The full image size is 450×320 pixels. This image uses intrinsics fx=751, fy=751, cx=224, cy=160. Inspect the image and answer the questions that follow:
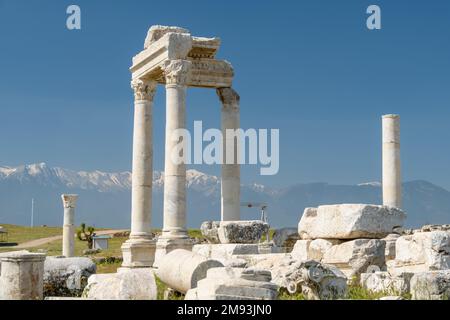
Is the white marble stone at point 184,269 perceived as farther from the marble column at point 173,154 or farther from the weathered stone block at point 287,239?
the marble column at point 173,154

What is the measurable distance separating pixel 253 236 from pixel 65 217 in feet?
76.4

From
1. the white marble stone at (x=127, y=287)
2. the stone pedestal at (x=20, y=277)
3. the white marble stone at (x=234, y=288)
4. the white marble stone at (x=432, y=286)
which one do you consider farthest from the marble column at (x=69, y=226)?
the white marble stone at (x=432, y=286)

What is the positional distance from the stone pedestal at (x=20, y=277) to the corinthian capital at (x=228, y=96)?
1825 cm

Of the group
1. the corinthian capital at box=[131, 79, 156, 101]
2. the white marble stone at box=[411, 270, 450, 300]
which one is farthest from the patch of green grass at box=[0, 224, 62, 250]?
the white marble stone at box=[411, 270, 450, 300]

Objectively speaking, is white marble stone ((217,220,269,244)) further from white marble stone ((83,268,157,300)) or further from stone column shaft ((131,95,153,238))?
stone column shaft ((131,95,153,238))

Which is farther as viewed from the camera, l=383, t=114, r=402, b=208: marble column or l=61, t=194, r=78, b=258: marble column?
l=61, t=194, r=78, b=258: marble column

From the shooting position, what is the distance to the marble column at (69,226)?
43.9 metres

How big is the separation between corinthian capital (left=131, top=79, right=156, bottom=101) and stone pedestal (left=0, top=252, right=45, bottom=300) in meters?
17.2

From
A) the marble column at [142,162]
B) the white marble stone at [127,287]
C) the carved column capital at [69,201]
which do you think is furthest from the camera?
the carved column capital at [69,201]

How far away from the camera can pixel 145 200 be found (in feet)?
108

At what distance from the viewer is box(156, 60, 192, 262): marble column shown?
95.3 feet

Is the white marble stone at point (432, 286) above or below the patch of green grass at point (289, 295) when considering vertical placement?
above

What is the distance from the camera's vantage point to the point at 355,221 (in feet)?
61.9
